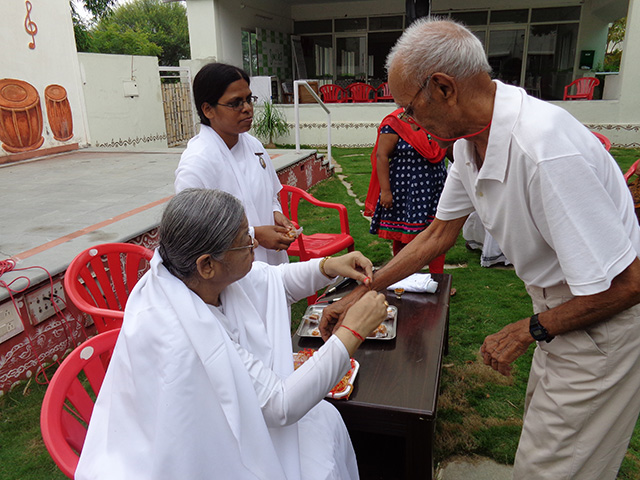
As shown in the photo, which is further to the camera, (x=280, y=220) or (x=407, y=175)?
(x=407, y=175)

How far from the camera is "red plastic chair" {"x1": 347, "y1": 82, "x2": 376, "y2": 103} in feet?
42.2

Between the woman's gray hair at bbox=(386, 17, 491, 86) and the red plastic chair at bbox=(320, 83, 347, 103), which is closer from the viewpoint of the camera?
the woman's gray hair at bbox=(386, 17, 491, 86)

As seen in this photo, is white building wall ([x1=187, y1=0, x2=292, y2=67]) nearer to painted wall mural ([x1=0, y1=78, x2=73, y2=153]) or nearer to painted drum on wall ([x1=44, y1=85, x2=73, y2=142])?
painted drum on wall ([x1=44, y1=85, x2=73, y2=142])

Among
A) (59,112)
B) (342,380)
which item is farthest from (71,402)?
(59,112)

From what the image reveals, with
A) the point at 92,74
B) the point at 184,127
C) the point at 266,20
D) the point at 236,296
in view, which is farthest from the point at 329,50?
the point at 236,296

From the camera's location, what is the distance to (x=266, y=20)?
13344 mm

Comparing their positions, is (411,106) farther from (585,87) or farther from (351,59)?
(351,59)

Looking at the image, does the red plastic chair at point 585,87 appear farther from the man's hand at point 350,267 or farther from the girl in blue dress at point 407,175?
the man's hand at point 350,267

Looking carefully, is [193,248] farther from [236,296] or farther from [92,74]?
[92,74]

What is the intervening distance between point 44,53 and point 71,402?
8581 millimetres

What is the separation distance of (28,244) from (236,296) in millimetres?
2758

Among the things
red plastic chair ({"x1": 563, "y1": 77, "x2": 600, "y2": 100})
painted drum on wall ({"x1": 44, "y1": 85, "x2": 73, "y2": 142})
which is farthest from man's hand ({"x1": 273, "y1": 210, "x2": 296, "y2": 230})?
red plastic chair ({"x1": 563, "y1": 77, "x2": 600, "y2": 100})

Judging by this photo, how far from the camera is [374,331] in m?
2.20

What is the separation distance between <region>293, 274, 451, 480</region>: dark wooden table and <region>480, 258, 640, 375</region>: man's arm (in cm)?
33
